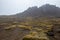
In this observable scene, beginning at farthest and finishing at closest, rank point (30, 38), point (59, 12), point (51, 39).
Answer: point (59, 12)
point (51, 39)
point (30, 38)

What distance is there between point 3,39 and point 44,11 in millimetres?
118839

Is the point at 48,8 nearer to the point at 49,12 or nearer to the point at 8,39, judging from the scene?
the point at 49,12

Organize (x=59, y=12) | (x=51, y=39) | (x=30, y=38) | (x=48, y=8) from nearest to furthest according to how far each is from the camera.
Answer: (x=30, y=38), (x=51, y=39), (x=59, y=12), (x=48, y=8)

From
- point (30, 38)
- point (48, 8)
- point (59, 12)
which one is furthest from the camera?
point (48, 8)

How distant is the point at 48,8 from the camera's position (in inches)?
5979

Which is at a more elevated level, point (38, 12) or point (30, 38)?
point (38, 12)

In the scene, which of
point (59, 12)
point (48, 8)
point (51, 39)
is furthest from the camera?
point (48, 8)

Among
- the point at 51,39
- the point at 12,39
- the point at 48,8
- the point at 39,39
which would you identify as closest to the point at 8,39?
the point at 12,39

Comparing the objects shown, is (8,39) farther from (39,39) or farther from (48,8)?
(48,8)

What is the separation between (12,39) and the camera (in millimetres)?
28547

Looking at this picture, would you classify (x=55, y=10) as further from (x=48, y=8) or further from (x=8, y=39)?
(x=8, y=39)

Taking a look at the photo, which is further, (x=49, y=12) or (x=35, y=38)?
(x=49, y=12)

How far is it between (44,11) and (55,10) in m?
13.0

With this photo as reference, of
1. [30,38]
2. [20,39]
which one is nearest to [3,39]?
[20,39]
